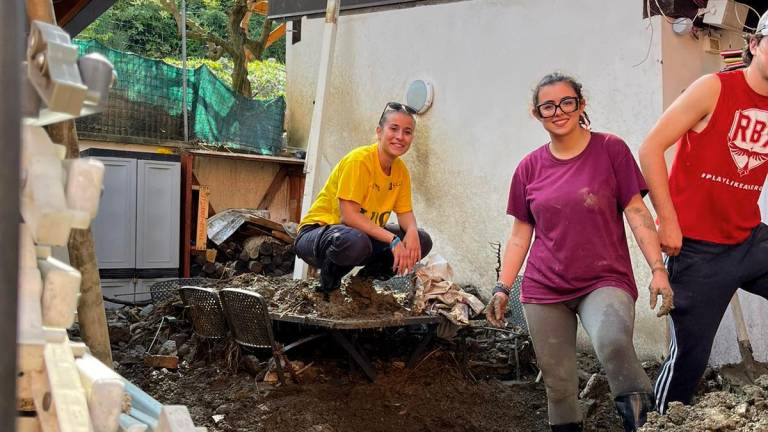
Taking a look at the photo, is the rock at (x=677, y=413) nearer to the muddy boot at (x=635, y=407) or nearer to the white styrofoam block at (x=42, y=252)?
the muddy boot at (x=635, y=407)

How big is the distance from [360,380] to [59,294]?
4121 mm

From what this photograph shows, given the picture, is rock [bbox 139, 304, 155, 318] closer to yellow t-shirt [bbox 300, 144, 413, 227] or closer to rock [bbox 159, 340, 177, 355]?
rock [bbox 159, 340, 177, 355]

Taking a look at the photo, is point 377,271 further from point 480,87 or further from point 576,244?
point 480,87

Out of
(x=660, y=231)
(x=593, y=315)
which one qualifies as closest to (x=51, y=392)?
(x=593, y=315)

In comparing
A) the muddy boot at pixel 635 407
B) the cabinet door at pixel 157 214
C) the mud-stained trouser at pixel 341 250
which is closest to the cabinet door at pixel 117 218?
the cabinet door at pixel 157 214

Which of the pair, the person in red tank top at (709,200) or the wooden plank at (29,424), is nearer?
the wooden plank at (29,424)

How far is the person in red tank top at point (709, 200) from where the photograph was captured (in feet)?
10.6

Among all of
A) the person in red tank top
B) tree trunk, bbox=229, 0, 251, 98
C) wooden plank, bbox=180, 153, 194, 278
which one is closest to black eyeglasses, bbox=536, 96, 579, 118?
the person in red tank top

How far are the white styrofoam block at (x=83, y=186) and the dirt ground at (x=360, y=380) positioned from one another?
3.52m

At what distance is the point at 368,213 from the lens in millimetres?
5051

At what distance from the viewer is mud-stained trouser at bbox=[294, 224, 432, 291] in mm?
4832

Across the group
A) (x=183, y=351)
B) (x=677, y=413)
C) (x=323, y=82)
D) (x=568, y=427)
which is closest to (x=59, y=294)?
(x=677, y=413)

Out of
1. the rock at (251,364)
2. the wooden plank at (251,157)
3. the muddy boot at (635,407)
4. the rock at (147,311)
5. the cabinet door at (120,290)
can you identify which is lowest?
the cabinet door at (120,290)

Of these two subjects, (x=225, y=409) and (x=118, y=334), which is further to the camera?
(x=118, y=334)
